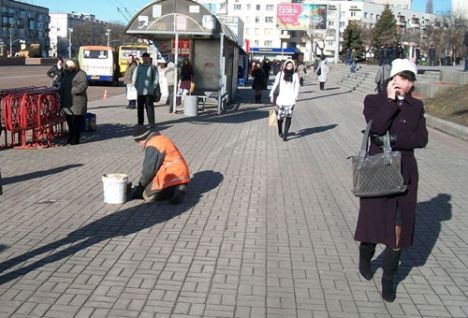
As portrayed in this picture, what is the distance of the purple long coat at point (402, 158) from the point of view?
14.5ft

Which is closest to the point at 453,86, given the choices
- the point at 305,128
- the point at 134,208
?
the point at 305,128

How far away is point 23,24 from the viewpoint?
130 metres

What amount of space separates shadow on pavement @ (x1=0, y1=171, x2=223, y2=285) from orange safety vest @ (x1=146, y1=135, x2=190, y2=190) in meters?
0.28

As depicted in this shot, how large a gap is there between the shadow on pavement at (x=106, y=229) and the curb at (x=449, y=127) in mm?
9109

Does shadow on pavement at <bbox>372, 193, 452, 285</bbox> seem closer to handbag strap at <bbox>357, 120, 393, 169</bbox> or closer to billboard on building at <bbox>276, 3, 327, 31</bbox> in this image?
handbag strap at <bbox>357, 120, 393, 169</bbox>

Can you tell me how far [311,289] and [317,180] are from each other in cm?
454

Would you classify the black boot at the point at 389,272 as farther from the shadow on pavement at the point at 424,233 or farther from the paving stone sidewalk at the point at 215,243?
the shadow on pavement at the point at 424,233

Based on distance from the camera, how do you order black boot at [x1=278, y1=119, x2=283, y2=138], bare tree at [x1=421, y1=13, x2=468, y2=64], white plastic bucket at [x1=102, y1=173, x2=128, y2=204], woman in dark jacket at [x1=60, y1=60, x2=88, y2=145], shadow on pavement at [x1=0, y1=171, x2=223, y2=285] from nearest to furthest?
shadow on pavement at [x1=0, y1=171, x2=223, y2=285] < white plastic bucket at [x1=102, y1=173, x2=128, y2=204] < woman in dark jacket at [x1=60, y1=60, x2=88, y2=145] < black boot at [x1=278, y1=119, x2=283, y2=138] < bare tree at [x1=421, y1=13, x2=468, y2=64]

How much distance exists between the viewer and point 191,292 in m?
4.62

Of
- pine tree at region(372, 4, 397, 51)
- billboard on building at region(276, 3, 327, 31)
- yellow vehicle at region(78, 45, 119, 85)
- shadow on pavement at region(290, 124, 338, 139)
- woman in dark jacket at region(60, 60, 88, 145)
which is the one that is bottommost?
shadow on pavement at region(290, 124, 338, 139)

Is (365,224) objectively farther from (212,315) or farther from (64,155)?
(64,155)

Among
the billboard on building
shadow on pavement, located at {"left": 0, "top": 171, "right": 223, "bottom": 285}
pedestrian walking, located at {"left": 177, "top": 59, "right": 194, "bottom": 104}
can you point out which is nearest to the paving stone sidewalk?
shadow on pavement, located at {"left": 0, "top": 171, "right": 223, "bottom": 285}

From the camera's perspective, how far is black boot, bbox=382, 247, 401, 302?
454 centimetres

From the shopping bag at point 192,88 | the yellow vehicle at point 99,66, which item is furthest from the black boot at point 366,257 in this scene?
the yellow vehicle at point 99,66
